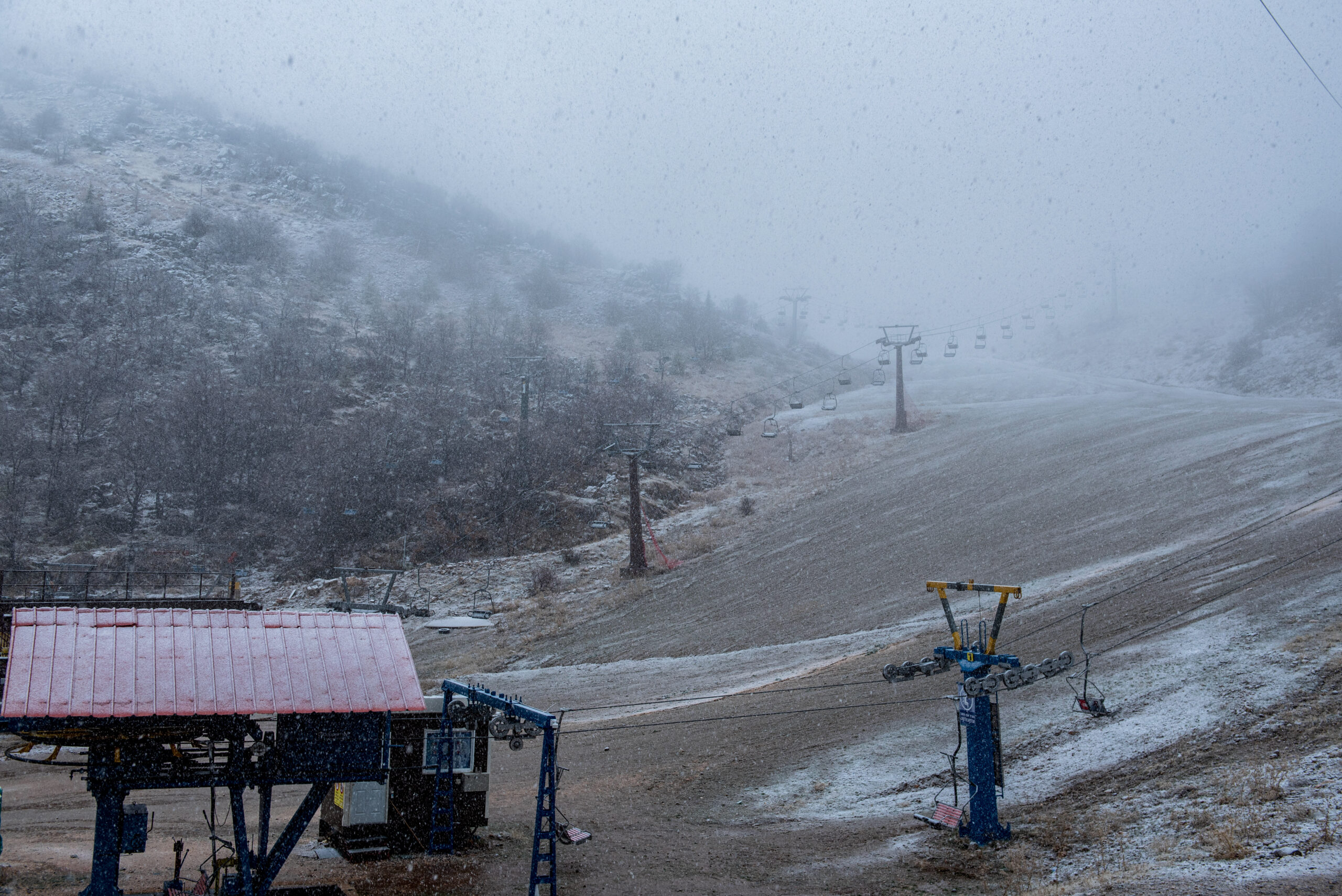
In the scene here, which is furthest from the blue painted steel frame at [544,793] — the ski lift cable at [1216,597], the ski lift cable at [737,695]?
the ski lift cable at [1216,597]

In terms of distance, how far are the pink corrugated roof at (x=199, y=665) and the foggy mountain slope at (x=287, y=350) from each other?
110 ft

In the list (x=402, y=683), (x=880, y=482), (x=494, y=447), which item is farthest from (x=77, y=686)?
(x=494, y=447)

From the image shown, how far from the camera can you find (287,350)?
62.4 metres

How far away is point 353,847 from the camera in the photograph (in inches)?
557

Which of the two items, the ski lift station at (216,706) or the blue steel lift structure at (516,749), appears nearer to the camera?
the ski lift station at (216,706)

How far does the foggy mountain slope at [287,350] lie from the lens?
46625 millimetres

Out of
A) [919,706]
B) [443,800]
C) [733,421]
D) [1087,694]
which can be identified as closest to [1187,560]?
[919,706]

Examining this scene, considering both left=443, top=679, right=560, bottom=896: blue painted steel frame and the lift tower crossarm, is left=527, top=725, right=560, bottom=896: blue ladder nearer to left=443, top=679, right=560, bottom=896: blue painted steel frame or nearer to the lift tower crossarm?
left=443, top=679, right=560, bottom=896: blue painted steel frame

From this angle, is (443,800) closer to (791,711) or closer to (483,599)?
(791,711)

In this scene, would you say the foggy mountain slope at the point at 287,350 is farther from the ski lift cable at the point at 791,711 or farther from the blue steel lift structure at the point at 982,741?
the blue steel lift structure at the point at 982,741

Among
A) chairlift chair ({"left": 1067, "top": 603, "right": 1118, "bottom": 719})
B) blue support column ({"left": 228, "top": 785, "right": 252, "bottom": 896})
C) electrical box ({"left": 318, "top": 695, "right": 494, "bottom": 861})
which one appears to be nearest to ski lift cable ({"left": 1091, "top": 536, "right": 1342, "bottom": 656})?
chairlift chair ({"left": 1067, "top": 603, "right": 1118, "bottom": 719})

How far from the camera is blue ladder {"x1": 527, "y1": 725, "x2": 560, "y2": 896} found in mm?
11555

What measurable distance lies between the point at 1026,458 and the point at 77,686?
137ft

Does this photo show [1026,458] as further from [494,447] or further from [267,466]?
[267,466]
